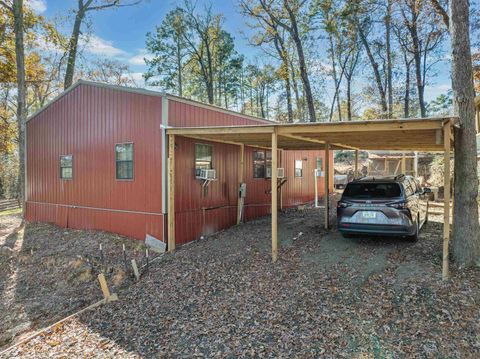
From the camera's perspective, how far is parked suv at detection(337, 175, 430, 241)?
6.11m

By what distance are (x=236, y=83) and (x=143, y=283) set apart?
2345cm

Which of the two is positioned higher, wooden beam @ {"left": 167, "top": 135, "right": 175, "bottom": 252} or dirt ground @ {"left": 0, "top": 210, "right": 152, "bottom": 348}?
wooden beam @ {"left": 167, "top": 135, "right": 175, "bottom": 252}

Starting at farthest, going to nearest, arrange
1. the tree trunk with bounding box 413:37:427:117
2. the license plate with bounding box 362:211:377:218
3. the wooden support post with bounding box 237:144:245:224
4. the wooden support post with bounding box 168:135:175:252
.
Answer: the tree trunk with bounding box 413:37:427:117, the wooden support post with bounding box 237:144:245:224, the wooden support post with bounding box 168:135:175:252, the license plate with bounding box 362:211:377:218

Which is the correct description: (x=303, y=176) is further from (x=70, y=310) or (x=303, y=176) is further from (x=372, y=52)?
(x=372, y=52)

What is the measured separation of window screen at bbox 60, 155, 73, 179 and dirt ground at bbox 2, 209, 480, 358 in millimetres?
5930

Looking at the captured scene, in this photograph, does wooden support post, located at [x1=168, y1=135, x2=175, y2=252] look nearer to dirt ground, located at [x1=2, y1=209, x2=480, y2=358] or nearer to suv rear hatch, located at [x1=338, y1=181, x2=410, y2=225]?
dirt ground, located at [x1=2, y1=209, x2=480, y2=358]

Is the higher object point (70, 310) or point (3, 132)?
point (3, 132)

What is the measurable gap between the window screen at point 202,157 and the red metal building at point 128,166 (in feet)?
0.09

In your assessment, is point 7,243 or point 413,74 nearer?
point 7,243

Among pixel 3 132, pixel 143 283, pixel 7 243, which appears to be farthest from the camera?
pixel 3 132

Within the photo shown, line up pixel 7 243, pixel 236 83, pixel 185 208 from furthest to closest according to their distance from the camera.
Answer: pixel 236 83 → pixel 7 243 → pixel 185 208

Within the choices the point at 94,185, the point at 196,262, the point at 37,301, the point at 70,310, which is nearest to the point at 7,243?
the point at 94,185

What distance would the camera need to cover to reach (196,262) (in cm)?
680

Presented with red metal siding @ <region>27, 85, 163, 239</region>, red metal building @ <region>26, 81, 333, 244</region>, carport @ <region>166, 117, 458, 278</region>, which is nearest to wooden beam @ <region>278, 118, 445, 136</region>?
carport @ <region>166, 117, 458, 278</region>
